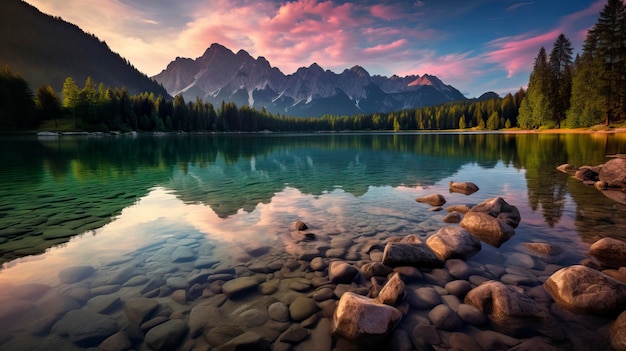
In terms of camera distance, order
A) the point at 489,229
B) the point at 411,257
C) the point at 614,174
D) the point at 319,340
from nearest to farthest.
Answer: the point at 319,340 → the point at 411,257 → the point at 489,229 → the point at 614,174

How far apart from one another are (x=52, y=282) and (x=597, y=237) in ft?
58.3

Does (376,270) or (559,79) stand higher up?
(559,79)

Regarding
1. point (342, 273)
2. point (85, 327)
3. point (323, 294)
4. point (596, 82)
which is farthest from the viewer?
point (596, 82)

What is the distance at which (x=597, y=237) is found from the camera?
10.5 metres

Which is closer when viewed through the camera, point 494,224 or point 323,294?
point 323,294

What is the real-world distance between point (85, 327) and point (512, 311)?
8.91 meters

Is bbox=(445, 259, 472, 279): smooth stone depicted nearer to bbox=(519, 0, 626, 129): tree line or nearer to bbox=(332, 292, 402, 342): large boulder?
bbox=(332, 292, 402, 342): large boulder

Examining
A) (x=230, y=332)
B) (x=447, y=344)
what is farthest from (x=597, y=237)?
(x=230, y=332)

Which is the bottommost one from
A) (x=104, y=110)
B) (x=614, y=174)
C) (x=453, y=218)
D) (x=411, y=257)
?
(x=453, y=218)

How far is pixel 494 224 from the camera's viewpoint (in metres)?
10.9

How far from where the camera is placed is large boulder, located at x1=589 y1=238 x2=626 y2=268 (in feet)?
27.5

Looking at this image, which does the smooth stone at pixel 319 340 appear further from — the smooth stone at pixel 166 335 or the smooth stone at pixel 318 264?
the smooth stone at pixel 318 264

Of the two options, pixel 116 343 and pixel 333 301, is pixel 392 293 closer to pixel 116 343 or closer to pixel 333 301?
pixel 333 301

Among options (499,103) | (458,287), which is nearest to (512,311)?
(458,287)
